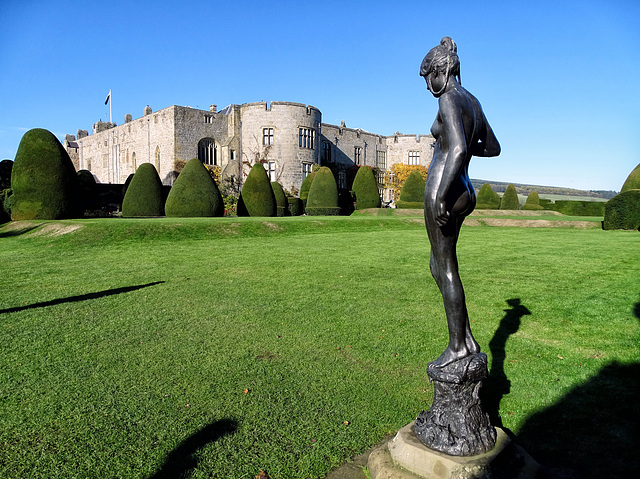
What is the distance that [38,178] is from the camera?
16.6 meters

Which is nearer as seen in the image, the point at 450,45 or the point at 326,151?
the point at 450,45

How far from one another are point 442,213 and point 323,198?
26099mm

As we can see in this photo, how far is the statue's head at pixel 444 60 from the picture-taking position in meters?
2.60

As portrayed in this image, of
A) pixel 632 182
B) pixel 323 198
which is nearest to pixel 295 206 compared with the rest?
pixel 323 198

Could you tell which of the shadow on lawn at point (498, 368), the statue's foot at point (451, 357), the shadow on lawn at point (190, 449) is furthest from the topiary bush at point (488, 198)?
the shadow on lawn at point (190, 449)

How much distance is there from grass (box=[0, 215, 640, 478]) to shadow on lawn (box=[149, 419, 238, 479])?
0.01 m

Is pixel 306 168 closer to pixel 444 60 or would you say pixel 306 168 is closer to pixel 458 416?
pixel 444 60

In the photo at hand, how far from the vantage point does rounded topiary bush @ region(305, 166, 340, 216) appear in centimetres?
2823

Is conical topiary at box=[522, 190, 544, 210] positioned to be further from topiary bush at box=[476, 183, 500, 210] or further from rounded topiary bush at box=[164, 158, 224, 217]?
rounded topiary bush at box=[164, 158, 224, 217]

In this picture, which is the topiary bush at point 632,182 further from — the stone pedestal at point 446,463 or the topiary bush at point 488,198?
the stone pedestal at point 446,463

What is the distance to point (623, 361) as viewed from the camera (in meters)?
3.97

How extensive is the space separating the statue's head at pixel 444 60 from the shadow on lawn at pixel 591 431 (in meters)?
2.25

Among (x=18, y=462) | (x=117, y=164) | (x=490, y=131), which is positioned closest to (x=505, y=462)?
(x=490, y=131)

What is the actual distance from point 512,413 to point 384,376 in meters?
1.02
